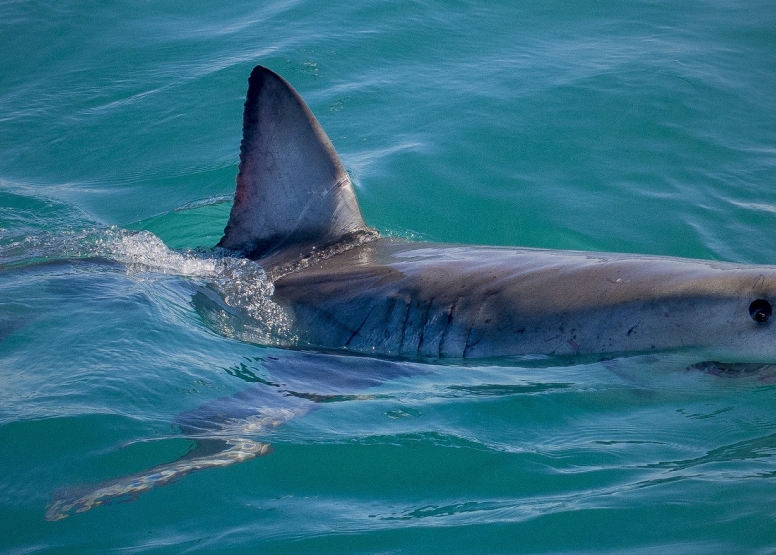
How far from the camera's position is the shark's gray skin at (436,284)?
3.47m

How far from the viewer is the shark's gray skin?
3.47m

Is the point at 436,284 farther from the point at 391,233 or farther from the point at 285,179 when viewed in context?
the point at 391,233

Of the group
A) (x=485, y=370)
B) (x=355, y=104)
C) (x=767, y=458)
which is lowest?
(x=767, y=458)

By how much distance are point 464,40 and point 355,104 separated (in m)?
1.87

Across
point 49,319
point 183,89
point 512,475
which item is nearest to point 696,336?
point 512,475

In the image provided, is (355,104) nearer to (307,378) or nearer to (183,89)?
(183,89)

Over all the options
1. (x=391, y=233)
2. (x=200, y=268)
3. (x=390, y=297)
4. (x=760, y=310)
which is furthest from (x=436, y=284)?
(x=391, y=233)

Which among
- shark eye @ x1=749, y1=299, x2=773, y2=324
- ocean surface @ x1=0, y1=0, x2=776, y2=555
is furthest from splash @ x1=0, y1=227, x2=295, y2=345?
shark eye @ x1=749, y1=299, x2=773, y2=324

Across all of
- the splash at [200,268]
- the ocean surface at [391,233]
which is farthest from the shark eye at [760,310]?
the splash at [200,268]

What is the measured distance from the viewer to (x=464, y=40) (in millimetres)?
9484

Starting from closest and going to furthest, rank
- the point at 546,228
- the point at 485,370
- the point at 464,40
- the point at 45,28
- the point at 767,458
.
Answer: the point at 767,458
the point at 485,370
the point at 546,228
the point at 464,40
the point at 45,28

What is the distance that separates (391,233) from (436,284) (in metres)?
2.17

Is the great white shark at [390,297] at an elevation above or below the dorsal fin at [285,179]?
below

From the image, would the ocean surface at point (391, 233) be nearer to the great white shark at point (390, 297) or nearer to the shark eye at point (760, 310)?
the great white shark at point (390, 297)
